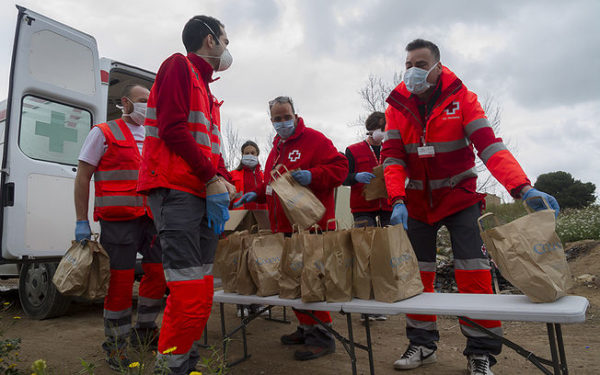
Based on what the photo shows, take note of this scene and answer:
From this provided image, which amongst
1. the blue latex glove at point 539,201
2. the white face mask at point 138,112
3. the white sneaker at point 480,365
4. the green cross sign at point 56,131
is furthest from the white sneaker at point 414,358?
the green cross sign at point 56,131

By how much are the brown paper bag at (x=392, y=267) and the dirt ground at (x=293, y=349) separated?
789mm

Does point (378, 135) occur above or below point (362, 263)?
above

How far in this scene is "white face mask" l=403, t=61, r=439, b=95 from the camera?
2763 mm

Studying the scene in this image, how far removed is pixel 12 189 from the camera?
12.1 ft

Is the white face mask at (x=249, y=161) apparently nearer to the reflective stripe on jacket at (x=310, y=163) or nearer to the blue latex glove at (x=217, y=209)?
the reflective stripe on jacket at (x=310, y=163)

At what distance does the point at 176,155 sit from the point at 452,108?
5.89ft

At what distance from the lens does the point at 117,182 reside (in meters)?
3.02

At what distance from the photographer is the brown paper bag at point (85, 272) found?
2787 mm

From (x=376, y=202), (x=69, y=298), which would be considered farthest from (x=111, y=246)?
(x=376, y=202)

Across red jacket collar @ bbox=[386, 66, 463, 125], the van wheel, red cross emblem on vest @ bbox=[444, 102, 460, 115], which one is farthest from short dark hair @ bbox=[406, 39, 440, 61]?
the van wheel

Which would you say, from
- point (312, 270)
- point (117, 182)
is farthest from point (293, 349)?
point (117, 182)

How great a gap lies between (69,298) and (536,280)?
4594mm

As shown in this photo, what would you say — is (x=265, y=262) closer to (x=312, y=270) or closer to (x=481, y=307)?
(x=312, y=270)

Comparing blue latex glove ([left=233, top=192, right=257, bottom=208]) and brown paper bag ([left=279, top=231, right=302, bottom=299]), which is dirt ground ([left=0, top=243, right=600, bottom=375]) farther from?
blue latex glove ([left=233, top=192, right=257, bottom=208])
